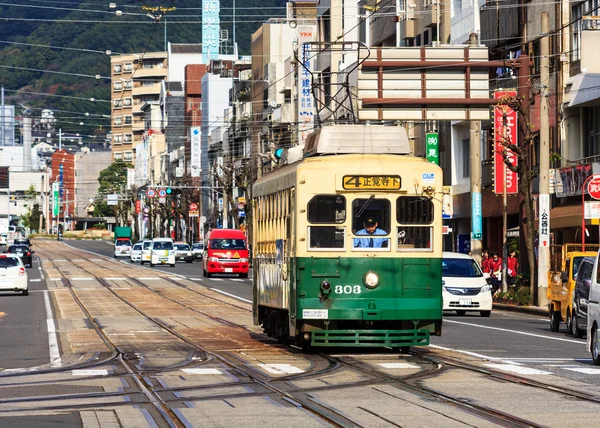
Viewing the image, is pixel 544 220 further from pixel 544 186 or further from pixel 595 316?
pixel 595 316

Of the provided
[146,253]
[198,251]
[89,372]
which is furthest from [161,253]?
[89,372]

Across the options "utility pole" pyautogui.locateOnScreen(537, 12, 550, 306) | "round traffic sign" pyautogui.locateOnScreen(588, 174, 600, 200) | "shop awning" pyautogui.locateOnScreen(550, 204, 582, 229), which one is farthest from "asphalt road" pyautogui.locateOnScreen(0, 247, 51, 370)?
"shop awning" pyautogui.locateOnScreen(550, 204, 582, 229)

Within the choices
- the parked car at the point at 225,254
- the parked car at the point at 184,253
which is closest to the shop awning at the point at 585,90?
the parked car at the point at 225,254

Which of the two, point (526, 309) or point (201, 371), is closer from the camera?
point (201, 371)

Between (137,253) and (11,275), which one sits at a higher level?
(137,253)

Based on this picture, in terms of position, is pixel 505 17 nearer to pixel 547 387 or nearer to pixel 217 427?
pixel 547 387

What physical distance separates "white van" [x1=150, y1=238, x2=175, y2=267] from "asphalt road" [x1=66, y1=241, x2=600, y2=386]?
162ft

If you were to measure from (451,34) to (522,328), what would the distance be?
109 ft

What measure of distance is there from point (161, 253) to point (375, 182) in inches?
2599

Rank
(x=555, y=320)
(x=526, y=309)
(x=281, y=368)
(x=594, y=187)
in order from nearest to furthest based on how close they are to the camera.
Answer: (x=281, y=368) → (x=555, y=320) → (x=594, y=187) → (x=526, y=309)

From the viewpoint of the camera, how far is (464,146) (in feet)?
205

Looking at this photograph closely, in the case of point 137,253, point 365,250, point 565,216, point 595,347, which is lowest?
point 595,347

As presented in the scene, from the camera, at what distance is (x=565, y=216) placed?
46406 millimetres

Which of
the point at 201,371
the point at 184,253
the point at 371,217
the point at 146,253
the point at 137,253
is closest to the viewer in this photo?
the point at 201,371
